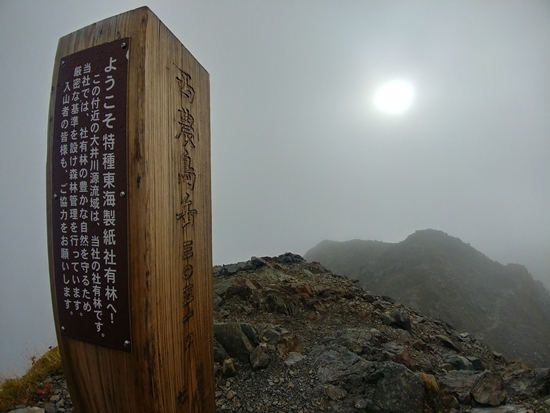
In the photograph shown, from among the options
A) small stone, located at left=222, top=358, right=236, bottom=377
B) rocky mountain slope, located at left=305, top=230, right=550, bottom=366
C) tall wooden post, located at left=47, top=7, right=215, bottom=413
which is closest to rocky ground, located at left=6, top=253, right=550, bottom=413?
small stone, located at left=222, top=358, right=236, bottom=377

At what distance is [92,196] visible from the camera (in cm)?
213

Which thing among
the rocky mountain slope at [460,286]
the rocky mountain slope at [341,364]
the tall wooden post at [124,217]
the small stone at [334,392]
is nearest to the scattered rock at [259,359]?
the rocky mountain slope at [341,364]

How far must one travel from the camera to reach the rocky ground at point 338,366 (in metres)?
3.94

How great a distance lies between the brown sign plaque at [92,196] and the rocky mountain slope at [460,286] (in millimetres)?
27344

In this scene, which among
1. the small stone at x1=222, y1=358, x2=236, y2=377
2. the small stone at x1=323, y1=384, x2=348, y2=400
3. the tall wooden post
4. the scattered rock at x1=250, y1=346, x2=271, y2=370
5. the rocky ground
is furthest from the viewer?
the scattered rock at x1=250, y1=346, x2=271, y2=370

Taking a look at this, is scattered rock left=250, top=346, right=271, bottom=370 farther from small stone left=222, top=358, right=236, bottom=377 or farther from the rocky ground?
small stone left=222, top=358, right=236, bottom=377

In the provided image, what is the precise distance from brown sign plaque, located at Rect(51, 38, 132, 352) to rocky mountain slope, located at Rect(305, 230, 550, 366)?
27.3m

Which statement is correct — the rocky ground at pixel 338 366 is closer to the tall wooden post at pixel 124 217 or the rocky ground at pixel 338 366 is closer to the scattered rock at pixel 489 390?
the scattered rock at pixel 489 390

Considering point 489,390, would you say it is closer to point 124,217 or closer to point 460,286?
point 124,217

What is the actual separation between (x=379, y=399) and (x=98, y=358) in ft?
12.3

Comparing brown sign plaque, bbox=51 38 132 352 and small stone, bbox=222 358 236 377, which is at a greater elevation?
brown sign plaque, bbox=51 38 132 352

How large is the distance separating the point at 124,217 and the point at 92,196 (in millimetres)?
386

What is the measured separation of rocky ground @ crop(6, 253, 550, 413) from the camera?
3.94 m

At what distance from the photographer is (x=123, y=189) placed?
2014 mm
